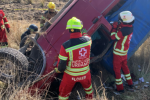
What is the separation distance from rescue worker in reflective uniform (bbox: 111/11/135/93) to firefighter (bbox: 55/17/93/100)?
1085mm

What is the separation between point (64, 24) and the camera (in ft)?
10.2

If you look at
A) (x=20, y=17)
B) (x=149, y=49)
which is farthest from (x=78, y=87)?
(x=20, y=17)

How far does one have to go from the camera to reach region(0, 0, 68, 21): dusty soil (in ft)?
27.0

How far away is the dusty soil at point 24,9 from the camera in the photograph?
824 centimetres

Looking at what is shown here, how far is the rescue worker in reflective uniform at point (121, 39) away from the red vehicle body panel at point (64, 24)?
330 mm

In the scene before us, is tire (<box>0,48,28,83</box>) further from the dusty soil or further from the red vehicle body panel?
the dusty soil

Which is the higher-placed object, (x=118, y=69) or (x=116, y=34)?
(x=116, y=34)

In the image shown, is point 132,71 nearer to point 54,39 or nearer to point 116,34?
point 116,34

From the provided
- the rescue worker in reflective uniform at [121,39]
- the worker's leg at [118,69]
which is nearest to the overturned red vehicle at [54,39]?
the rescue worker in reflective uniform at [121,39]

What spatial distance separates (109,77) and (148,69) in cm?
125

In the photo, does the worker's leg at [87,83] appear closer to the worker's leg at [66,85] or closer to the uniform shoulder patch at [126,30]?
the worker's leg at [66,85]

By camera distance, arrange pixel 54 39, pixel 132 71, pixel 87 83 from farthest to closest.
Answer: pixel 132 71
pixel 54 39
pixel 87 83

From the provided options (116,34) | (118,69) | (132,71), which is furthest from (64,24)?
(132,71)

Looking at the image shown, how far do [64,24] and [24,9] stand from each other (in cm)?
732
